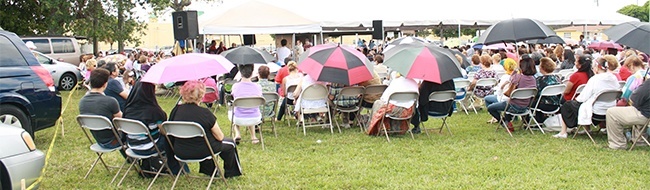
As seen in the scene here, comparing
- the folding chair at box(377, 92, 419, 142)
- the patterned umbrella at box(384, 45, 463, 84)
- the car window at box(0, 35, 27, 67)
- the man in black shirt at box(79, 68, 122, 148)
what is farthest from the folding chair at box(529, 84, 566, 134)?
the car window at box(0, 35, 27, 67)

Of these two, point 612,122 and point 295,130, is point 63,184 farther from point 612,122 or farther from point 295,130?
point 612,122

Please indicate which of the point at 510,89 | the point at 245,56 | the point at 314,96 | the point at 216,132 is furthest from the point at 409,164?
the point at 245,56

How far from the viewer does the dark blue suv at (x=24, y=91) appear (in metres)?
6.87

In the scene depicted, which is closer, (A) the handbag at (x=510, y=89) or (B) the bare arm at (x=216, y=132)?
(B) the bare arm at (x=216, y=132)

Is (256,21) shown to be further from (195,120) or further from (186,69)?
(195,120)

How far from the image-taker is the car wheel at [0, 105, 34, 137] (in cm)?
680

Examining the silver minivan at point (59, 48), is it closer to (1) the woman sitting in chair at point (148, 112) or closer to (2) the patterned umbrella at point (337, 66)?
(2) the patterned umbrella at point (337, 66)

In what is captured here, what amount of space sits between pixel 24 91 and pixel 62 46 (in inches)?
543

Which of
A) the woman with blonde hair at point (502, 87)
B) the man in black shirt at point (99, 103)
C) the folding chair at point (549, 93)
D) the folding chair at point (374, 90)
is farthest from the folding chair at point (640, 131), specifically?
the man in black shirt at point (99, 103)

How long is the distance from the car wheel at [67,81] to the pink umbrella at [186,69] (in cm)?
1333

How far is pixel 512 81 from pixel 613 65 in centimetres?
131

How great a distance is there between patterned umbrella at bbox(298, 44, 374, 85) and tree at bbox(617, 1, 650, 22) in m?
59.9

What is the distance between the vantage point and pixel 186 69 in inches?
217

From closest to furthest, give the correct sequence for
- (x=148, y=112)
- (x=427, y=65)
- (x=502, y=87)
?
(x=148, y=112) → (x=427, y=65) → (x=502, y=87)
